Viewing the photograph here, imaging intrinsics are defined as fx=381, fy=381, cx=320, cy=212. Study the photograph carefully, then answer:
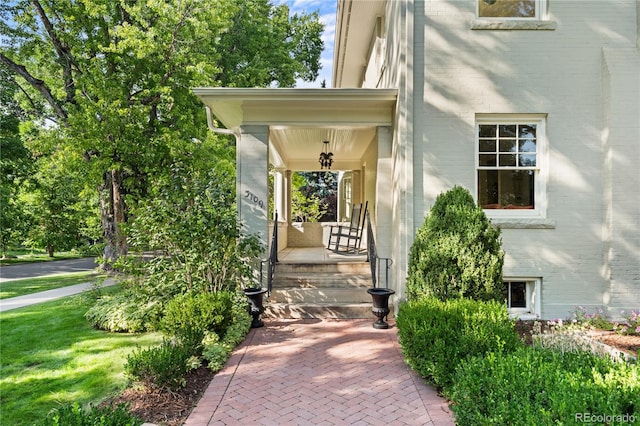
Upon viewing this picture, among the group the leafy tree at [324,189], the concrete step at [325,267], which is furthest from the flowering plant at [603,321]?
the leafy tree at [324,189]

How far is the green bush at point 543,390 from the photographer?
2148mm

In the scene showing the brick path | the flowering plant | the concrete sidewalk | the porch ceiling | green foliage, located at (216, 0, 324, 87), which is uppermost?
green foliage, located at (216, 0, 324, 87)

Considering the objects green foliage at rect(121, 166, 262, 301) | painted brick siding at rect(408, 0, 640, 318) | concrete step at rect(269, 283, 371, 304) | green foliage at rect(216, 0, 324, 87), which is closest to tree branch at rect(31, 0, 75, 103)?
green foliage at rect(216, 0, 324, 87)

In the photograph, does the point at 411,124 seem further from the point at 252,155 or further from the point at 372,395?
the point at 372,395

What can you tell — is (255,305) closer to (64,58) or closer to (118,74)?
(118,74)

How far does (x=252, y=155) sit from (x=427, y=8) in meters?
3.98

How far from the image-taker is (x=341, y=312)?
6746 mm

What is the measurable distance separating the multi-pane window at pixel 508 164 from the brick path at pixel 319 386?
10.0 feet

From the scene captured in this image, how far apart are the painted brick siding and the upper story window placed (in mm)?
126

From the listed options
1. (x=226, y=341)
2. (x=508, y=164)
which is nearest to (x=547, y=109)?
(x=508, y=164)

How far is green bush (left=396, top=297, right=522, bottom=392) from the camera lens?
3.71 meters

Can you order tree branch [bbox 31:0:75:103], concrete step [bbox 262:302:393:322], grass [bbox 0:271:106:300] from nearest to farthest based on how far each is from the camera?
concrete step [bbox 262:302:393:322] < grass [bbox 0:271:106:300] < tree branch [bbox 31:0:75:103]

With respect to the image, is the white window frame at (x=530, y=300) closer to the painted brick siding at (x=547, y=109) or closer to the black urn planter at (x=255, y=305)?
the painted brick siding at (x=547, y=109)

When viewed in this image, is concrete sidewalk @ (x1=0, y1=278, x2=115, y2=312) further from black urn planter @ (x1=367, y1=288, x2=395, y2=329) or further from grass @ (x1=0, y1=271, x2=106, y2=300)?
black urn planter @ (x1=367, y1=288, x2=395, y2=329)
